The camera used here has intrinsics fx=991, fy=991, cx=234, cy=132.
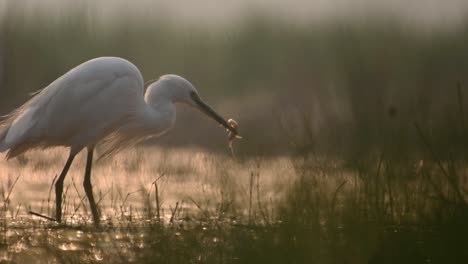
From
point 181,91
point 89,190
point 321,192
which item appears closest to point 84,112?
point 89,190

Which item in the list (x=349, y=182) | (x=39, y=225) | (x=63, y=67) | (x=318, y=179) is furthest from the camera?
(x=63, y=67)

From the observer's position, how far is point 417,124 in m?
4.58

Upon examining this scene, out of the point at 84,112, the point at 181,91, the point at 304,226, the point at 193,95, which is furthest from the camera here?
the point at 193,95

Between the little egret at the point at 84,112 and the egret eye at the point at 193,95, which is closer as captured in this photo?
the little egret at the point at 84,112

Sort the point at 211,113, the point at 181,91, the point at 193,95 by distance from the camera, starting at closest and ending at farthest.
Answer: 1. the point at 181,91
2. the point at 193,95
3. the point at 211,113

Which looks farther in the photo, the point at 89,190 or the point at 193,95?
the point at 193,95

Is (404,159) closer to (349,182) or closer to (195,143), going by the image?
(349,182)

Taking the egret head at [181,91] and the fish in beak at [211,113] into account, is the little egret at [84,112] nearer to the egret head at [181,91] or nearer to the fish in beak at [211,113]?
the egret head at [181,91]

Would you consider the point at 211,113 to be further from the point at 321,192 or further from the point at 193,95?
the point at 321,192

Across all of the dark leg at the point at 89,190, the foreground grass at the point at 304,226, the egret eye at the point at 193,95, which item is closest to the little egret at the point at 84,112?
the dark leg at the point at 89,190

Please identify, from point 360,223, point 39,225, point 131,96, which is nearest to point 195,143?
point 131,96

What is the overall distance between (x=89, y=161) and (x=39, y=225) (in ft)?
4.97

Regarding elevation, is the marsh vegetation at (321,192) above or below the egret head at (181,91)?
below

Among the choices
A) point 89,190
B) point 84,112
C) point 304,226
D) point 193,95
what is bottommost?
point 304,226
